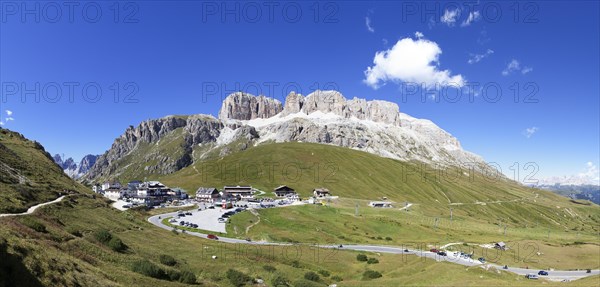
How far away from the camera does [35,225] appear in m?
41.9

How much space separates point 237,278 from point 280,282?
8216mm

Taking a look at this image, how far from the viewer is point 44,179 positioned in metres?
87.6

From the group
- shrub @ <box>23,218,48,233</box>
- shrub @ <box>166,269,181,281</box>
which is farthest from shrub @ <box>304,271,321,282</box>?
shrub @ <box>23,218,48,233</box>

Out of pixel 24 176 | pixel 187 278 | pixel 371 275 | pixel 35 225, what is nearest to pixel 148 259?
pixel 187 278

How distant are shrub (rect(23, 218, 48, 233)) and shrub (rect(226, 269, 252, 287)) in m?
24.7

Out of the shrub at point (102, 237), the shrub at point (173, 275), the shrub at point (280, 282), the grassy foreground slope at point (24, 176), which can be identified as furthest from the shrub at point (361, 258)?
the grassy foreground slope at point (24, 176)

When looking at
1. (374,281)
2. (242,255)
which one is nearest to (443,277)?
(374,281)

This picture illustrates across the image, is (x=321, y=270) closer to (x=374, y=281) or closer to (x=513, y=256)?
(x=374, y=281)

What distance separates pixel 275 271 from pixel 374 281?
2056 cm

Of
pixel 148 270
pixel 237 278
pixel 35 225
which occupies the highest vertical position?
pixel 35 225

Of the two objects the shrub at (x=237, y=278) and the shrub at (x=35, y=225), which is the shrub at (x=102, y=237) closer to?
the shrub at (x=35, y=225)

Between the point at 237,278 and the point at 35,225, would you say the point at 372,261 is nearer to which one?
the point at 237,278

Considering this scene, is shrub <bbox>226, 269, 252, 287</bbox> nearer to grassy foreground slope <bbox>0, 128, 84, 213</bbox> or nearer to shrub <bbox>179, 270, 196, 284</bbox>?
shrub <bbox>179, 270, 196, 284</bbox>

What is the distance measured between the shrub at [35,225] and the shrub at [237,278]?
2473 centimetres
